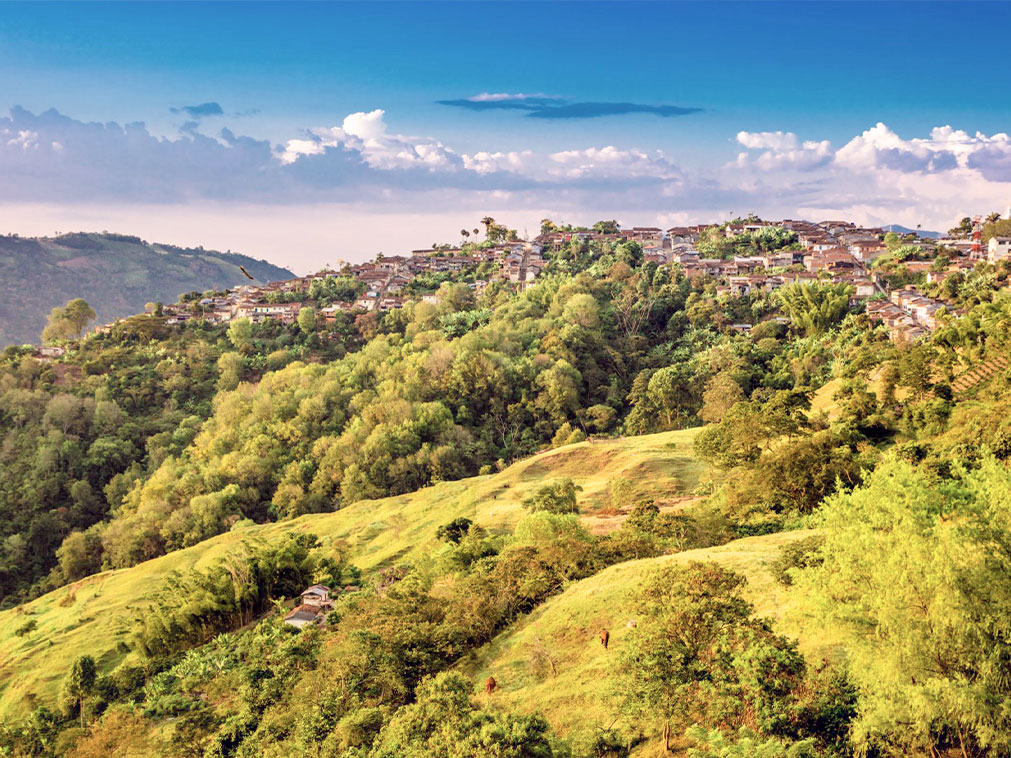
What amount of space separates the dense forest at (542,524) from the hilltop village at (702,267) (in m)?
4.06

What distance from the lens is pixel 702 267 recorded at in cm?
9794

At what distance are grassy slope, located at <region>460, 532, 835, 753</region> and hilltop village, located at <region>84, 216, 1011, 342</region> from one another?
144 ft

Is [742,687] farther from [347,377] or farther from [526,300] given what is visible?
[526,300]

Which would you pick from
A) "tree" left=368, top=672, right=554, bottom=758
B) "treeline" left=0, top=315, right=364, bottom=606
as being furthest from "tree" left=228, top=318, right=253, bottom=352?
"tree" left=368, top=672, right=554, bottom=758

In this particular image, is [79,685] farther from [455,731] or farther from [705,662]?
[705,662]

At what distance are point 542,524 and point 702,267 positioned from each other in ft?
255

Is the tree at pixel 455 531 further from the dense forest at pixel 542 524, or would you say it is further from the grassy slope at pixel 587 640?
the grassy slope at pixel 587 640

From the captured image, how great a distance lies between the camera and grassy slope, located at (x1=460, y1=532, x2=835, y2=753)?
59.0ft

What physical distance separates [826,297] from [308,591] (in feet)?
196

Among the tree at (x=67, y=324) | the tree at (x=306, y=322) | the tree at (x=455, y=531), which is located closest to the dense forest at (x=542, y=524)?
the tree at (x=455, y=531)

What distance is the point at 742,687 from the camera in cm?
1452

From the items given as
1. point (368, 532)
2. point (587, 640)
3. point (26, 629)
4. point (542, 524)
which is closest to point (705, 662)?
point (587, 640)

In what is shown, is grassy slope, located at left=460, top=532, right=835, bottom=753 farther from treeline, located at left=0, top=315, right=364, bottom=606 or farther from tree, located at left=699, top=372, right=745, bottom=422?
treeline, located at left=0, top=315, right=364, bottom=606

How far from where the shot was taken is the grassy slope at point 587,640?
17969mm
